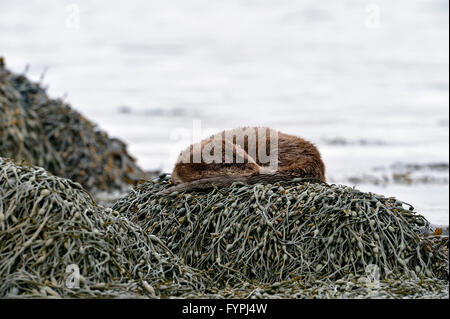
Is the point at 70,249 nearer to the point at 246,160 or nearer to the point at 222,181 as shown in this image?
the point at 222,181

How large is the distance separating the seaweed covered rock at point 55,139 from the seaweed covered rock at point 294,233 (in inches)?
229

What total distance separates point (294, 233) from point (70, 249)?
178 cm

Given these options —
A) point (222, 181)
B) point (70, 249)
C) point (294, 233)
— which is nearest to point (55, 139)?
point (222, 181)

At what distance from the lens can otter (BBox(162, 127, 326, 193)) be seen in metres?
5.83

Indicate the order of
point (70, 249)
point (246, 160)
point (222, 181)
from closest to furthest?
1. point (70, 249)
2. point (222, 181)
3. point (246, 160)

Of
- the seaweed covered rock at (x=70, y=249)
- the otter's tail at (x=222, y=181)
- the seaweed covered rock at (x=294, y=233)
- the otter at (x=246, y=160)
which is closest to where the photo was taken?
the seaweed covered rock at (x=70, y=249)

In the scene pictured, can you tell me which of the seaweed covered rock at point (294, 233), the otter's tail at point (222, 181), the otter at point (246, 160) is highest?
the otter at point (246, 160)

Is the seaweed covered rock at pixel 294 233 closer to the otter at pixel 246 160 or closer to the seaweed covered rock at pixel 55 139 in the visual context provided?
the otter at pixel 246 160

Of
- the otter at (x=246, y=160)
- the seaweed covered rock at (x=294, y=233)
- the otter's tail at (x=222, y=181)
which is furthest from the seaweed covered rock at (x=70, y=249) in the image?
the otter at (x=246, y=160)

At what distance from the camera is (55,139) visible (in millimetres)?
11844

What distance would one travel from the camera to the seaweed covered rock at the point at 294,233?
4.66m

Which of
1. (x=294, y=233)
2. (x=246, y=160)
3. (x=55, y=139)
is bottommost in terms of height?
(x=294, y=233)
